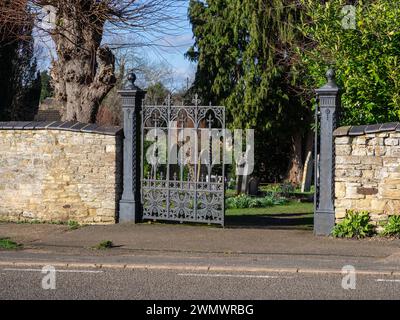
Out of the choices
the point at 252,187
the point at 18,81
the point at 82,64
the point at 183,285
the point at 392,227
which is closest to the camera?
the point at 183,285

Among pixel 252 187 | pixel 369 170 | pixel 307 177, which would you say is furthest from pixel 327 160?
pixel 307 177

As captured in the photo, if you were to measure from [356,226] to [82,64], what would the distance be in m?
7.54

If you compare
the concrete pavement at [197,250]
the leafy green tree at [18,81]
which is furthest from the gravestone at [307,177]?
the concrete pavement at [197,250]

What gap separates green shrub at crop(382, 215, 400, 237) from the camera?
11.4 metres

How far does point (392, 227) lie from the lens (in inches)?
451

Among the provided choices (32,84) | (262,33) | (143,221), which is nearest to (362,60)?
(143,221)

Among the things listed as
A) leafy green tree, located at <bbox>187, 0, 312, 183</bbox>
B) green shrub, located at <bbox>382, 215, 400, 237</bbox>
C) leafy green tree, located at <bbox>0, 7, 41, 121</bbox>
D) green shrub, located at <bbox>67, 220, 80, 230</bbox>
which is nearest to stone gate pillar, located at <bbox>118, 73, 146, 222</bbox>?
green shrub, located at <bbox>67, 220, 80, 230</bbox>

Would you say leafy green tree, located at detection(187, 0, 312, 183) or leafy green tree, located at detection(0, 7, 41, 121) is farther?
leafy green tree, located at detection(0, 7, 41, 121)

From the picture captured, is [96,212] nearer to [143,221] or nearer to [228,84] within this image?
[143,221]

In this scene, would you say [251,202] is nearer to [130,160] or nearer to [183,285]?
[130,160]

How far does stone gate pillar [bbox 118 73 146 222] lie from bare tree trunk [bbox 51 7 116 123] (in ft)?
7.65

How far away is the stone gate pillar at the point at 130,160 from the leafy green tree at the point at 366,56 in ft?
13.6

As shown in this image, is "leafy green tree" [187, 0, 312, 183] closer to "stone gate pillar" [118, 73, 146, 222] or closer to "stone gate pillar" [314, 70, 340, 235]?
"stone gate pillar" [118, 73, 146, 222]
